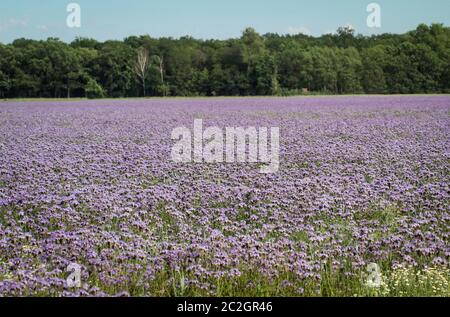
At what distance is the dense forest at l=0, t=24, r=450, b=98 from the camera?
1154 inches

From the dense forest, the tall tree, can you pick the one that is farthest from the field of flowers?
the tall tree

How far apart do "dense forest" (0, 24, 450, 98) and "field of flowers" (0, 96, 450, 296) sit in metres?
15.1

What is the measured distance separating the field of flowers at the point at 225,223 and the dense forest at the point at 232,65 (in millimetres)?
15054

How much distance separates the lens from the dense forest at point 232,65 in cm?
2931

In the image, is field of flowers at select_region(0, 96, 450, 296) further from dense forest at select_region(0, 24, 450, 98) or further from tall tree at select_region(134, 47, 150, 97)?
tall tree at select_region(134, 47, 150, 97)

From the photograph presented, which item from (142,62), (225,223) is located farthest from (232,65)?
(225,223)

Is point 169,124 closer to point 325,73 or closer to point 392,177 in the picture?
point 392,177

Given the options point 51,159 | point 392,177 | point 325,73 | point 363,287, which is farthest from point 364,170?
point 325,73

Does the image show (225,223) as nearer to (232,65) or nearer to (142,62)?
(142,62)

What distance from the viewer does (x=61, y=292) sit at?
3.39m

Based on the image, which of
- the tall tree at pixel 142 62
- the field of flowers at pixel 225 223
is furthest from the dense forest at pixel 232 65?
the field of flowers at pixel 225 223

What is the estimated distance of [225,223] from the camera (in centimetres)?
508

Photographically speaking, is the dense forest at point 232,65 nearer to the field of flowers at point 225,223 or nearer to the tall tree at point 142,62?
the tall tree at point 142,62

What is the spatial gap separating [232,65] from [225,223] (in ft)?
137
